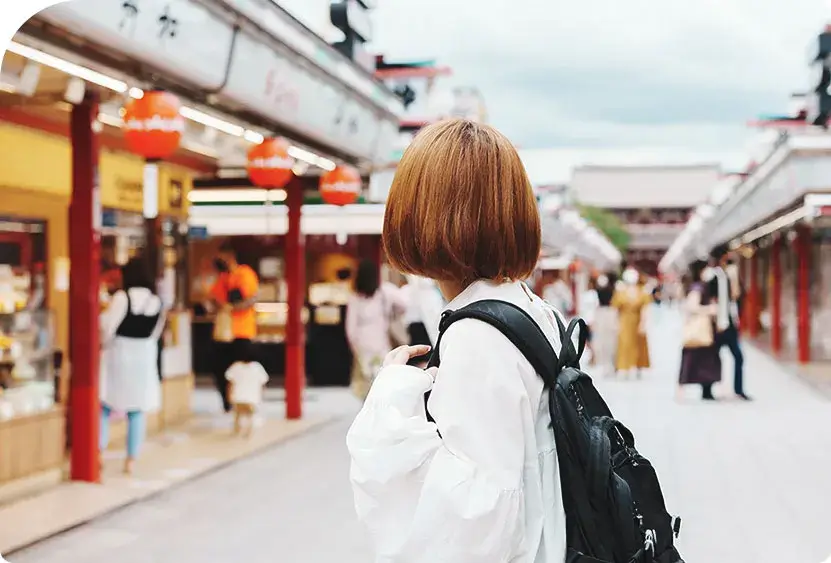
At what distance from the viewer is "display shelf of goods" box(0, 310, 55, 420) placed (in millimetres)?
7250

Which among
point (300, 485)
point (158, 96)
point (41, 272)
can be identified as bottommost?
point (300, 485)

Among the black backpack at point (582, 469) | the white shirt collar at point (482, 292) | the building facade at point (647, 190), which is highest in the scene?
the building facade at point (647, 190)

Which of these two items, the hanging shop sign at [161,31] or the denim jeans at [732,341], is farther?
the denim jeans at [732,341]

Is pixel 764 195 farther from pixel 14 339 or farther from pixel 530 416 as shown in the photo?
pixel 530 416

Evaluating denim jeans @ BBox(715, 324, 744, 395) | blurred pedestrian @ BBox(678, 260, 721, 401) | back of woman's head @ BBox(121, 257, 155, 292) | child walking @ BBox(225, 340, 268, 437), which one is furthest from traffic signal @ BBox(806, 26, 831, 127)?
back of woman's head @ BBox(121, 257, 155, 292)

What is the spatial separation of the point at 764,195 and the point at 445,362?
15670mm

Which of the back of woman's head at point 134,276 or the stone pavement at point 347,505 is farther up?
the back of woman's head at point 134,276

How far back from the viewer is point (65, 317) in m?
8.80

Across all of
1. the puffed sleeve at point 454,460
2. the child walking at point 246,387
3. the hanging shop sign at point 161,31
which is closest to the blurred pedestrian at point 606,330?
the child walking at point 246,387

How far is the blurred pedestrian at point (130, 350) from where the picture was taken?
24.5 feet

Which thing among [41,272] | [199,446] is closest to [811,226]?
[199,446]

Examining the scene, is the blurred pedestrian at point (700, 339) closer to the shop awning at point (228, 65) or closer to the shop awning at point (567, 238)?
the shop awning at point (567, 238)

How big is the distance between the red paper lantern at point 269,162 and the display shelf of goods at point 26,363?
192 cm

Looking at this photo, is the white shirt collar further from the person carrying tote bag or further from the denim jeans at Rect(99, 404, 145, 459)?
the person carrying tote bag
